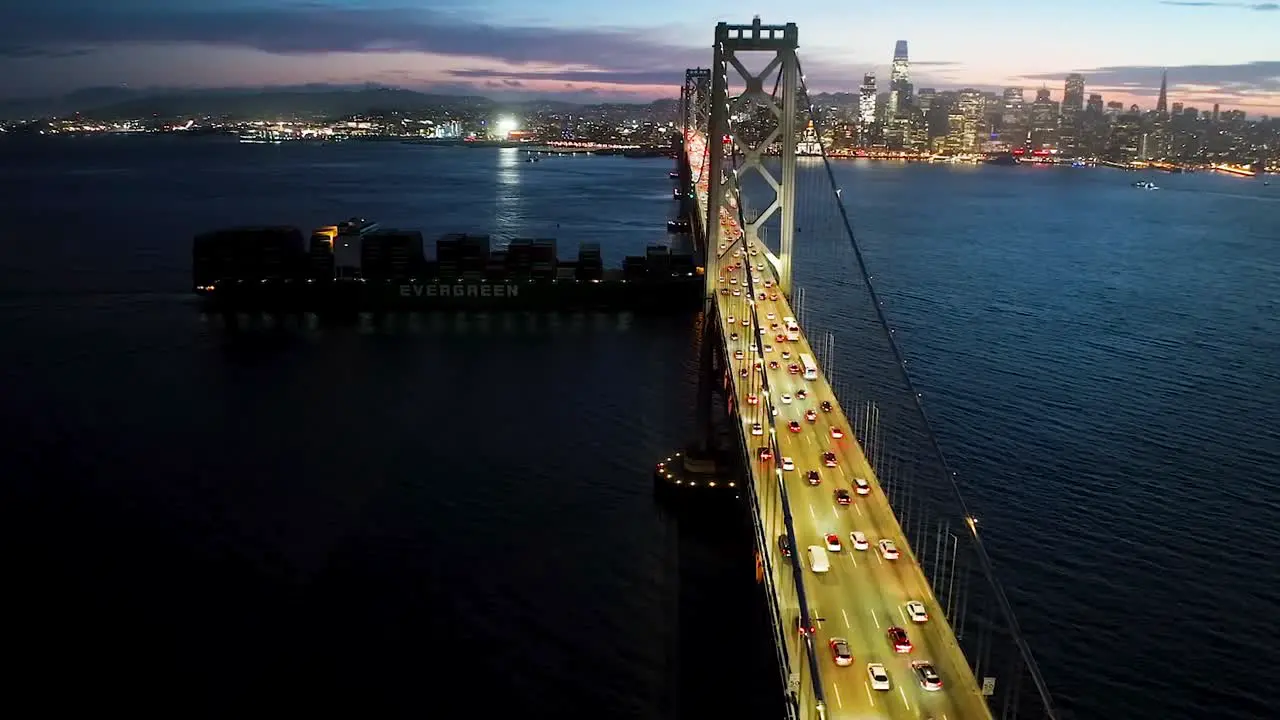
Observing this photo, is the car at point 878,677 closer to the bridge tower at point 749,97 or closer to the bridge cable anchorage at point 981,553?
the bridge cable anchorage at point 981,553

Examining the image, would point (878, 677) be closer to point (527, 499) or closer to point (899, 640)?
point (899, 640)

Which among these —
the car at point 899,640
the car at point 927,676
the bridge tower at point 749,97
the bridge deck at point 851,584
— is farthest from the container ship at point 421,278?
the car at point 927,676

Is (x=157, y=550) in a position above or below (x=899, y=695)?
below

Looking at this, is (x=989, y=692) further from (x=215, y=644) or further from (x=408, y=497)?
(x=408, y=497)

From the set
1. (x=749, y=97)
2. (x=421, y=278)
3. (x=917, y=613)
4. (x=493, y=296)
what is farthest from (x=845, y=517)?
(x=421, y=278)

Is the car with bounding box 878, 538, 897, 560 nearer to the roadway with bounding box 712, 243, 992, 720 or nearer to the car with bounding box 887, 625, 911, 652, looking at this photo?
the roadway with bounding box 712, 243, 992, 720

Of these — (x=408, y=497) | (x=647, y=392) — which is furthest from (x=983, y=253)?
(x=408, y=497)
